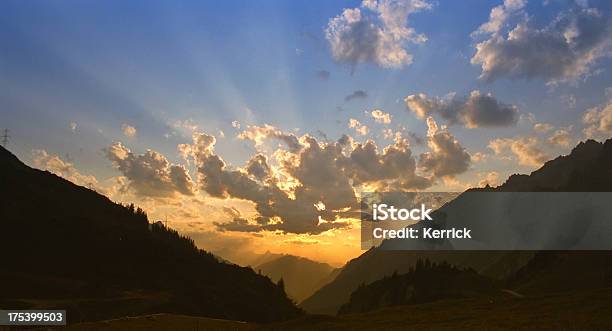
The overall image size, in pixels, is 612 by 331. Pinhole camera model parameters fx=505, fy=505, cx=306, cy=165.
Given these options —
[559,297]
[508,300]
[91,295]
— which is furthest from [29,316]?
[91,295]

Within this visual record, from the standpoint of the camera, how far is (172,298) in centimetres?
19275

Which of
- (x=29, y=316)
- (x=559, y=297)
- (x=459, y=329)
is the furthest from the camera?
(x=29, y=316)

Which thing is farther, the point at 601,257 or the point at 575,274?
the point at 601,257

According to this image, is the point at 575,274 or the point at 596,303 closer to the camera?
the point at 596,303

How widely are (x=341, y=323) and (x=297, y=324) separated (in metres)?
6.27

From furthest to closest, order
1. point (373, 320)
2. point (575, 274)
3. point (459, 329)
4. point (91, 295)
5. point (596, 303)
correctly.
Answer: point (91, 295) < point (575, 274) < point (373, 320) < point (596, 303) < point (459, 329)

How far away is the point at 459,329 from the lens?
51938 millimetres

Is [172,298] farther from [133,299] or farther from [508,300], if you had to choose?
[508,300]

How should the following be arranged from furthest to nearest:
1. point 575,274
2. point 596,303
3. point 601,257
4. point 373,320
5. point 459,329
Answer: point 601,257 → point 575,274 → point 373,320 → point 596,303 → point 459,329

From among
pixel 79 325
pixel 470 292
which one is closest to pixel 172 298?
pixel 470 292

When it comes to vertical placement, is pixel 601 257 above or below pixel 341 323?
above

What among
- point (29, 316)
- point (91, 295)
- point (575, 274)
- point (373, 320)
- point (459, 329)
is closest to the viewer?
point (459, 329)

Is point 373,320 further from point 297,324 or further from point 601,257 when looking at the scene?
point 601,257

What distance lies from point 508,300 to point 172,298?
146718 mm
